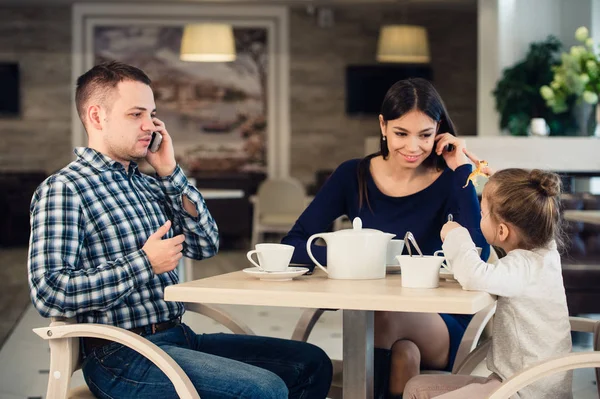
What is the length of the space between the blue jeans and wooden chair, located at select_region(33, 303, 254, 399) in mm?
70

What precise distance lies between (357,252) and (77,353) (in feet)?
2.23

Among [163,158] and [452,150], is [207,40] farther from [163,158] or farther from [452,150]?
[163,158]

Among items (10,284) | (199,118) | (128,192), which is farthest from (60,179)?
(199,118)

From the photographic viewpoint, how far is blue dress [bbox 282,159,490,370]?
269cm

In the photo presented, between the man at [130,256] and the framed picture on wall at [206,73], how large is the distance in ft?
30.7

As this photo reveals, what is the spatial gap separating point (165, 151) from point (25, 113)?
9.88 meters

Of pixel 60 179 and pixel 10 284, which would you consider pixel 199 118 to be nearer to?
pixel 10 284

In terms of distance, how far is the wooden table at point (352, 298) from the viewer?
6.03ft

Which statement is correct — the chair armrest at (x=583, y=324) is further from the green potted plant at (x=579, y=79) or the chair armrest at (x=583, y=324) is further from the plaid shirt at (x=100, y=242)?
the green potted plant at (x=579, y=79)

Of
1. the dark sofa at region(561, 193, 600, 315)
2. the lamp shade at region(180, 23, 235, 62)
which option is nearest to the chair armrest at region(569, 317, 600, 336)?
the dark sofa at region(561, 193, 600, 315)

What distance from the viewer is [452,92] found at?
12.2 metres

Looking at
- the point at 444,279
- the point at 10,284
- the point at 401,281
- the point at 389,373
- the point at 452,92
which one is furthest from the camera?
the point at 452,92

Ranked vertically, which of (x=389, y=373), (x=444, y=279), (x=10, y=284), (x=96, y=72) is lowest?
(x=10, y=284)

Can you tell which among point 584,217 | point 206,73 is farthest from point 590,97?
point 206,73
